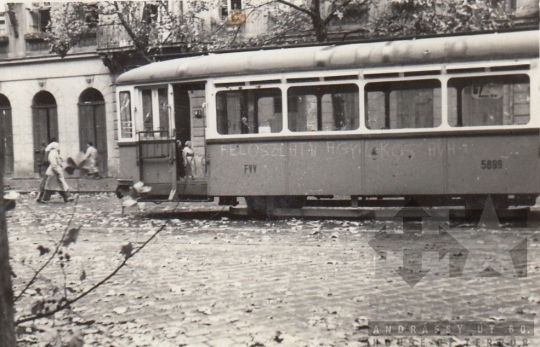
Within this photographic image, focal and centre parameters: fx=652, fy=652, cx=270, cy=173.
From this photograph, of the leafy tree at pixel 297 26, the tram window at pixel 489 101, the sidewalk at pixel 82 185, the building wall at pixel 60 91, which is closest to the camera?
the tram window at pixel 489 101

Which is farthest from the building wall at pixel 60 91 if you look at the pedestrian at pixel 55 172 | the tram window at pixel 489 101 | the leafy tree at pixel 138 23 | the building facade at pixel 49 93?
the tram window at pixel 489 101

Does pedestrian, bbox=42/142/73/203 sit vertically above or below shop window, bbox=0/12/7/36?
below

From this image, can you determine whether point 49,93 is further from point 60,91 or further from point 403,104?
point 403,104

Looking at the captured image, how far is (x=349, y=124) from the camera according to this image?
11594 millimetres

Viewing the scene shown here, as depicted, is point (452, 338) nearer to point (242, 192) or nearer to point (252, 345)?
point (252, 345)

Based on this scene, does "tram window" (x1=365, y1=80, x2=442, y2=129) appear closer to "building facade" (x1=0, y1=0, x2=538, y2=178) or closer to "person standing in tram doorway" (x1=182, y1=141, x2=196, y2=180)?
"person standing in tram doorway" (x1=182, y1=141, x2=196, y2=180)

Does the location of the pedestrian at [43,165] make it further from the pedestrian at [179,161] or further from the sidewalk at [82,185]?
the pedestrian at [179,161]

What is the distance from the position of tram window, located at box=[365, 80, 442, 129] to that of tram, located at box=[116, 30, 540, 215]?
18 mm

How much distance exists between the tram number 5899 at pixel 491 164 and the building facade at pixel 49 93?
1789 centimetres

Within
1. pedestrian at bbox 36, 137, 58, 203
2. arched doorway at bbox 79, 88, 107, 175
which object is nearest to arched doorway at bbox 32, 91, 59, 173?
pedestrian at bbox 36, 137, 58, 203

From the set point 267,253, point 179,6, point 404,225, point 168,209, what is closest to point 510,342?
point 267,253

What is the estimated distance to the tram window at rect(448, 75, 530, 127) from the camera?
10.8m

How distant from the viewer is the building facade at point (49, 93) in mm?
26219

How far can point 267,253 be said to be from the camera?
8633 millimetres
